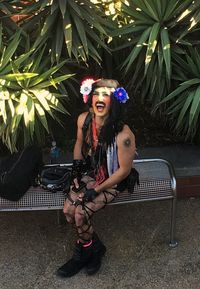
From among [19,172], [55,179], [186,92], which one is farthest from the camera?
[186,92]

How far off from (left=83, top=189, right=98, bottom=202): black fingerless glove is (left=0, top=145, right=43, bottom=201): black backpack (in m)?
0.46

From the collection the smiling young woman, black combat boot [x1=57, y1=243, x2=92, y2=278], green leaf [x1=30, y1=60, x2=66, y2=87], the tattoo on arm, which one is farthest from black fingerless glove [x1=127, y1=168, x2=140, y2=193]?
green leaf [x1=30, y1=60, x2=66, y2=87]

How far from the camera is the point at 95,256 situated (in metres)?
4.09

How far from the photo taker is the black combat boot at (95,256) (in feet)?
13.2

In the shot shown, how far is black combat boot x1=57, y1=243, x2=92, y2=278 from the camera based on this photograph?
13.2ft

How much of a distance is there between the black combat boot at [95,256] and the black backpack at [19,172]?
0.64 metres

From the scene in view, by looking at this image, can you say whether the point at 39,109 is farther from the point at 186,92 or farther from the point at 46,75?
the point at 186,92

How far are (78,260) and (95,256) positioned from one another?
0.13 metres

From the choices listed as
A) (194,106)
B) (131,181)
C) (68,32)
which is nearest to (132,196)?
(131,181)

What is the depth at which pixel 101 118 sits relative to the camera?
13.1 ft

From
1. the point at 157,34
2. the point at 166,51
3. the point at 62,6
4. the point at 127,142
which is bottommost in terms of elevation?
the point at 127,142

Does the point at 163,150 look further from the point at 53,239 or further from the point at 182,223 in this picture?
the point at 53,239

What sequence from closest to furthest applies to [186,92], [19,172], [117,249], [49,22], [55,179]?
[19,172], [55,179], [117,249], [49,22], [186,92]

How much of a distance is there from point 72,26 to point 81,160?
1.09m
